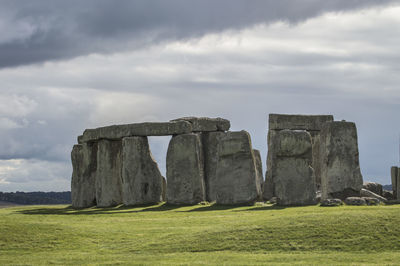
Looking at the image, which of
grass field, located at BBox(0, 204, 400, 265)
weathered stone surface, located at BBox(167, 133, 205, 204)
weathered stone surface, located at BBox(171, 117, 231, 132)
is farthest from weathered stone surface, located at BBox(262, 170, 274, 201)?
grass field, located at BBox(0, 204, 400, 265)

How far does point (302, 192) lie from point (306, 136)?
2600 mm

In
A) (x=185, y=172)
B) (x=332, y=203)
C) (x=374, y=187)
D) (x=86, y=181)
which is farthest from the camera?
(x=86, y=181)

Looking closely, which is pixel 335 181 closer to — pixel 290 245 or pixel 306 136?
pixel 306 136

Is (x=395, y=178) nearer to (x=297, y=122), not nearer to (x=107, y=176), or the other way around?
(x=297, y=122)

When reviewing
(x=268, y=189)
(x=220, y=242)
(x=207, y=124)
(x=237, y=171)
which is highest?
(x=207, y=124)

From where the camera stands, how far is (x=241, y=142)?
34.1 meters

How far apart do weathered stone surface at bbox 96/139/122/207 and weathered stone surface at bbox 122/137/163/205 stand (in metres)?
1.58

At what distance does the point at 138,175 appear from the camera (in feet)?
126

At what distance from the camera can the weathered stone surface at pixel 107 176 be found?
40.2 metres

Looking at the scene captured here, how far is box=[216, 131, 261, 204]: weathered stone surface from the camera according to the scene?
33.9m

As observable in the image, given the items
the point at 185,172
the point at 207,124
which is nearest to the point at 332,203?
the point at 185,172

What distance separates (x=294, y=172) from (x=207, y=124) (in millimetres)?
10830

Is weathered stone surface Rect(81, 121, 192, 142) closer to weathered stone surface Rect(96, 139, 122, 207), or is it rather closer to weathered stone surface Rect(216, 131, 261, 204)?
weathered stone surface Rect(96, 139, 122, 207)

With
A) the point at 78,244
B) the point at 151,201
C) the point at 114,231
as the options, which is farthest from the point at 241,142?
the point at 78,244
